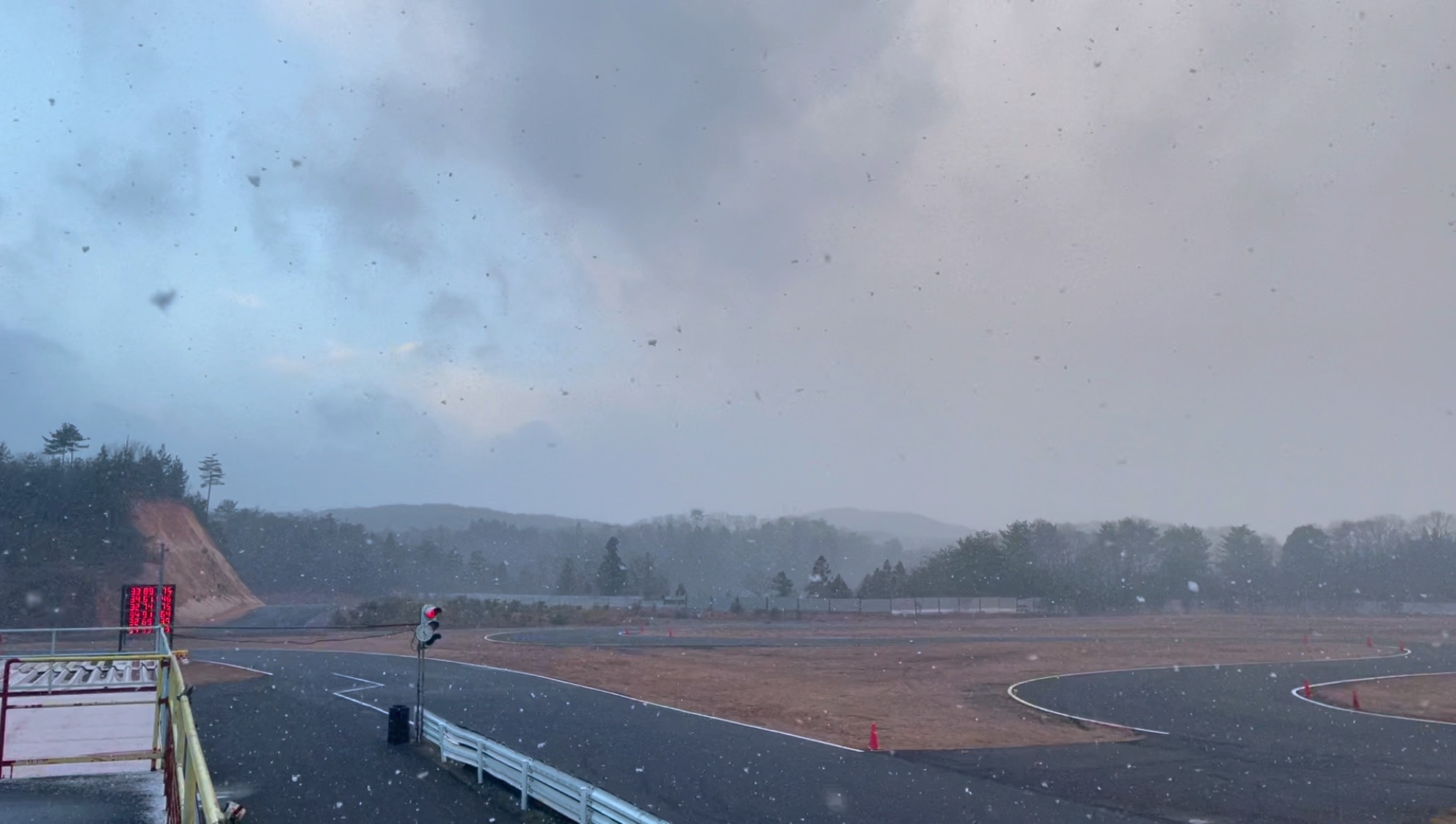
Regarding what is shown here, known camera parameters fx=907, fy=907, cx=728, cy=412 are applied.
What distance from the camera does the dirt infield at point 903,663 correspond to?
82.9 ft

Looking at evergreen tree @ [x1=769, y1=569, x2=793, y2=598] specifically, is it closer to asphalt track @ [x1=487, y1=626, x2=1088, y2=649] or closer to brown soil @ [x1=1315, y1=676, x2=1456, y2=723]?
asphalt track @ [x1=487, y1=626, x2=1088, y2=649]

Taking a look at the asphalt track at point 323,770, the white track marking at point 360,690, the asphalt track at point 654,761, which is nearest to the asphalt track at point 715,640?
the white track marking at point 360,690

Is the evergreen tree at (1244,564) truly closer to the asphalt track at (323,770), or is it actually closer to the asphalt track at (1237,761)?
the asphalt track at (1237,761)

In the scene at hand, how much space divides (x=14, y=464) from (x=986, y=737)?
293ft

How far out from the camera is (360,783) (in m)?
16.5

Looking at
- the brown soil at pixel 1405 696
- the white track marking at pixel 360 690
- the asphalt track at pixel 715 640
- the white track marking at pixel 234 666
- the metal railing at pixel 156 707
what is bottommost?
the asphalt track at pixel 715 640

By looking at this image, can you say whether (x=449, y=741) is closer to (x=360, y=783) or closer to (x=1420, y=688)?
(x=360, y=783)

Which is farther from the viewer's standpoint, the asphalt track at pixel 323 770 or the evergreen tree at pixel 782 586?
the evergreen tree at pixel 782 586

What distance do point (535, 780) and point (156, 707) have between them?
6514 millimetres

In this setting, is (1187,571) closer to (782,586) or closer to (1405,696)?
(782,586)

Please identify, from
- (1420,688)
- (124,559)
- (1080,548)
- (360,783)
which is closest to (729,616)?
(124,559)

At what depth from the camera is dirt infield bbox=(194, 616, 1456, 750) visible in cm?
2527

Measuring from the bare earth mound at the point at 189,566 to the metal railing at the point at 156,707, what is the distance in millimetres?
50840

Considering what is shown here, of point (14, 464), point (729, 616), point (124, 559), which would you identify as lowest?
point (729, 616)
